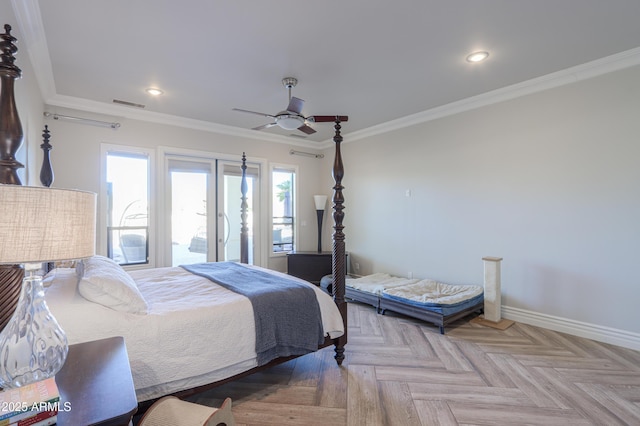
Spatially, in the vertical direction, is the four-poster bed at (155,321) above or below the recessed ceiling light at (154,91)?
below

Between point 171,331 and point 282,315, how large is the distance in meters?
0.76

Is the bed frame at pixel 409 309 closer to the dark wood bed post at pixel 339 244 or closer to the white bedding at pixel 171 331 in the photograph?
the dark wood bed post at pixel 339 244

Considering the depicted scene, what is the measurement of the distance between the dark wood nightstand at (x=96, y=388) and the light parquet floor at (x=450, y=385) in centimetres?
111

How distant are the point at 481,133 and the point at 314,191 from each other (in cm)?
325

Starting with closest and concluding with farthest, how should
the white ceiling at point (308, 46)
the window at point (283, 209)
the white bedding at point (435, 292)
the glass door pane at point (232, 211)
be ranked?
the white ceiling at point (308, 46) < the white bedding at point (435, 292) < the glass door pane at point (232, 211) < the window at point (283, 209)

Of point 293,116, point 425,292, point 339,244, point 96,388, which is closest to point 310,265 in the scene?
point 425,292

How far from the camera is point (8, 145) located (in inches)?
50.7

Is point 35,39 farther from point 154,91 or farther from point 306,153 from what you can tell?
point 306,153

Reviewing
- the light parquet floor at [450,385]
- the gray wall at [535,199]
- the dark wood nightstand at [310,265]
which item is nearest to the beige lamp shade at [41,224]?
the light parquet floor at [450,385]

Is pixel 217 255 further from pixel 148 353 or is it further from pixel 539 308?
pixel 539 308

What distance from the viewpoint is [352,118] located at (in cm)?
488

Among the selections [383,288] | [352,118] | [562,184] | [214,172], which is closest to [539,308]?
[562,184]

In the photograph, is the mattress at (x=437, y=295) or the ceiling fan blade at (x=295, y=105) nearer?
the ceiling fan blade at (x=295, y=105)

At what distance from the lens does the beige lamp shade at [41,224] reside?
0.91m
